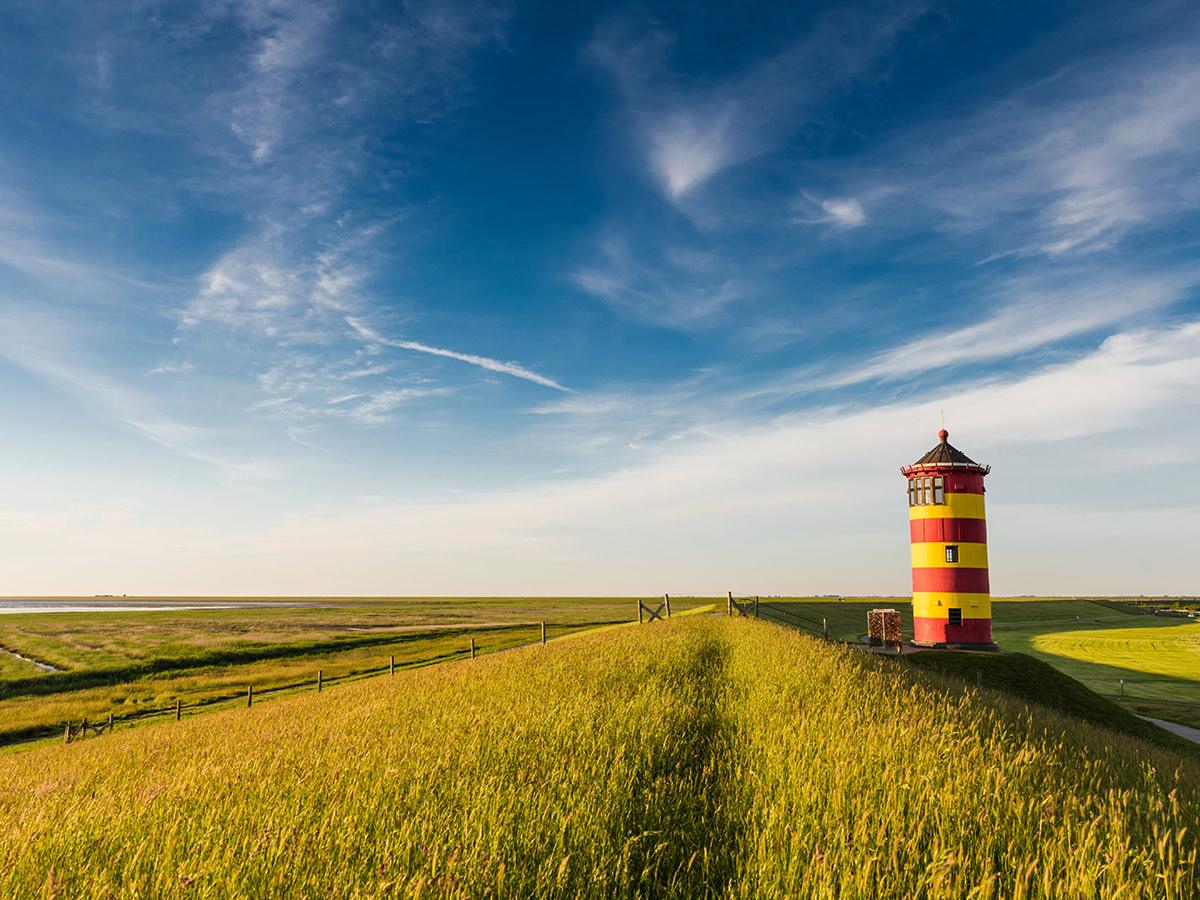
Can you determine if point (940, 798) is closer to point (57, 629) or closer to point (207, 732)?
point (207, 732)

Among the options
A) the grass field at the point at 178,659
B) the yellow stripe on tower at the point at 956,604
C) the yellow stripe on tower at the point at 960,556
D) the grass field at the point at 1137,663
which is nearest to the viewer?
the grass field at the point at 1137,663

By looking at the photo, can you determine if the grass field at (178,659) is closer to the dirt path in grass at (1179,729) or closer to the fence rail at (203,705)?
the fence rail at (203,705)

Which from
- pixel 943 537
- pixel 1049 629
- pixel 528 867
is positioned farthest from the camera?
pixel 1049 629

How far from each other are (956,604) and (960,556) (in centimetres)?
290

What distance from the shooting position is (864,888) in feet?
12.3

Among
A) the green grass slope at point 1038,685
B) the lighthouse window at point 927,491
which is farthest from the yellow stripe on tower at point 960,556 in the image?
the green grass slope at point 1038,685

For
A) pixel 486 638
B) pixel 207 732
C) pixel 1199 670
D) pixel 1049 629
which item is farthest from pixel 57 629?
pixel 1049 629

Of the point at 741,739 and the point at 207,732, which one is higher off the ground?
the point at 741,739

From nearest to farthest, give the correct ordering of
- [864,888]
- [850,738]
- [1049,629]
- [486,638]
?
[864,888] < [850,738] < [486,638] < [1049,629]

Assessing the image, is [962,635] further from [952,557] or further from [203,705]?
[203,705]

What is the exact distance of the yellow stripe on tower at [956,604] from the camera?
36.1m

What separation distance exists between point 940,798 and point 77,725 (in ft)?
135

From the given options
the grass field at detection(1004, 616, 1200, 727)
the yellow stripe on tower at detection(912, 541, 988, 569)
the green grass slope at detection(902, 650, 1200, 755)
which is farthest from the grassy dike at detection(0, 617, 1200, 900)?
the grass field at detection(1004, 616, 1200, 727)

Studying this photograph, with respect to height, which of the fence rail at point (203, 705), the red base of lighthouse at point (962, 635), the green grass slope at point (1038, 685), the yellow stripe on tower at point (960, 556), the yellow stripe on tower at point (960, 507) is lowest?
the fence rail at point (203, 705)
